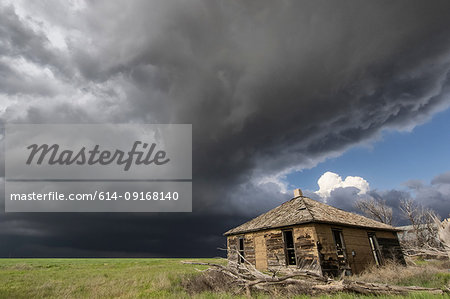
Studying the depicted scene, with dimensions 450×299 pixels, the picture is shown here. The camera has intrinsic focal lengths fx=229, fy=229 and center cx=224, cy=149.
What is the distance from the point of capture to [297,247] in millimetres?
14156

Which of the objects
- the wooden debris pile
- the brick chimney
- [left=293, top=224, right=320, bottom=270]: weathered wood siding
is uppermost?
the brick chimney

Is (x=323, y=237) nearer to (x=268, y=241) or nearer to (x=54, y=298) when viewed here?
(x=268, y=241)

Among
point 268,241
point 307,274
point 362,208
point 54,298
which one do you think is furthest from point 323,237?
point 362,208

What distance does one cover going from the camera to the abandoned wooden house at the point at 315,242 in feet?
44.0

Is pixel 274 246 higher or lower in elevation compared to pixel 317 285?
higher

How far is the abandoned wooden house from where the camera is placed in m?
13.4

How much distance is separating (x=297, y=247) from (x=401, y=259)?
37.5 feet

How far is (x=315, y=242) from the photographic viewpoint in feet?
43.4

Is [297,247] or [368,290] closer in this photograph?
[368,290]

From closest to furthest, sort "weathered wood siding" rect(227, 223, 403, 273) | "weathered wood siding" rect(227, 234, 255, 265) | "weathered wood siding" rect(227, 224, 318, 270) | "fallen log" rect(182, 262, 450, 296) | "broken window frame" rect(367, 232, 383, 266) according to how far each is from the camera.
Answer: "fallen log" rect(182, 262, 450, 296) < "weathered wood siding" rect(227, 223, 403, 273) < "weathered wood siding" rect(227, 224, 318, 270) < "broken window frame" rect(367, 232, 383, 266) < "weathered wood siding" rect(227, 234, 255, 265)

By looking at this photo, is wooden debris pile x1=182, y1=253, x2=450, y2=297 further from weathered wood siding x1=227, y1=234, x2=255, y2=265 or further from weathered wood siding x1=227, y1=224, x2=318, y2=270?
weathered wood siding x1=227, y1=234, x2=255, y2=265

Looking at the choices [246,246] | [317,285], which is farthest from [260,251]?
[317,285]

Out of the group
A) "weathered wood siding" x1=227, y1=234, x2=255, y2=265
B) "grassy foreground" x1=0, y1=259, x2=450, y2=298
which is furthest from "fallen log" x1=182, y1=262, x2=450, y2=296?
"weathered wood siding" x1=227, y1=234, x2=255, y2=265

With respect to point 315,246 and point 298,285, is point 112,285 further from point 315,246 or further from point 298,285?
point 315,246
